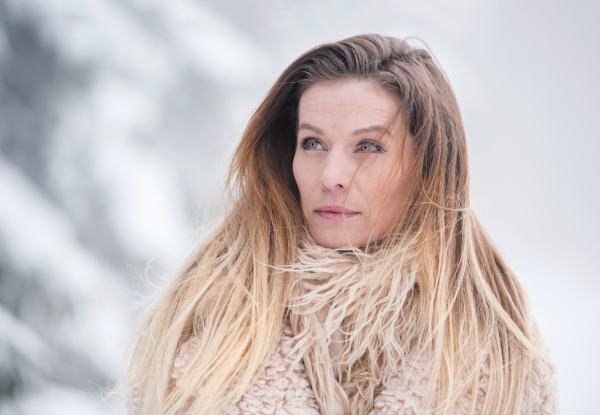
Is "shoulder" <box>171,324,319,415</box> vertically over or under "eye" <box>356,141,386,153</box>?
under

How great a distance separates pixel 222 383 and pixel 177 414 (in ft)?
0.43

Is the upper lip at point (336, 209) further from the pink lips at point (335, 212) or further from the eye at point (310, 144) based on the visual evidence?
the eye at point (310, 144)

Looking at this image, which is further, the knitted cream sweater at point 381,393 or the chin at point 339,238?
the chin at point 339,238

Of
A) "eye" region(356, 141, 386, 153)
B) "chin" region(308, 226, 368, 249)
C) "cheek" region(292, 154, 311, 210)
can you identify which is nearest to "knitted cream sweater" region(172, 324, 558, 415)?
"chin" region(308, 226, 368, 249)

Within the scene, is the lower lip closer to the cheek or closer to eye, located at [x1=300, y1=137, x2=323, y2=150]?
the cheek

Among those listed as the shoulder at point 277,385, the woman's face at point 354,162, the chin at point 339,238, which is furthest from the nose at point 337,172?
the shoulder at point 277,385

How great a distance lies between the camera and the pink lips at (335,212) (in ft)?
3.36

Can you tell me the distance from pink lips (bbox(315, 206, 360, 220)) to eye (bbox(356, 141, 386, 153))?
0.14 meters

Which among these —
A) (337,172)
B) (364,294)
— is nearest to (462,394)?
(364,294)

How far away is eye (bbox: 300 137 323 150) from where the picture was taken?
108cm

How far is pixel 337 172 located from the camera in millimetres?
989

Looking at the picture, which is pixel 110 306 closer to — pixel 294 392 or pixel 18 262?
pixel 18 262

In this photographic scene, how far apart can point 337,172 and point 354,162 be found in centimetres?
5

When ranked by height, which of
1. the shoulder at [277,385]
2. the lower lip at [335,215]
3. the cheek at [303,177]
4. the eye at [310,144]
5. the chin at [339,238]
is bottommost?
the shoulder at [277,385]
